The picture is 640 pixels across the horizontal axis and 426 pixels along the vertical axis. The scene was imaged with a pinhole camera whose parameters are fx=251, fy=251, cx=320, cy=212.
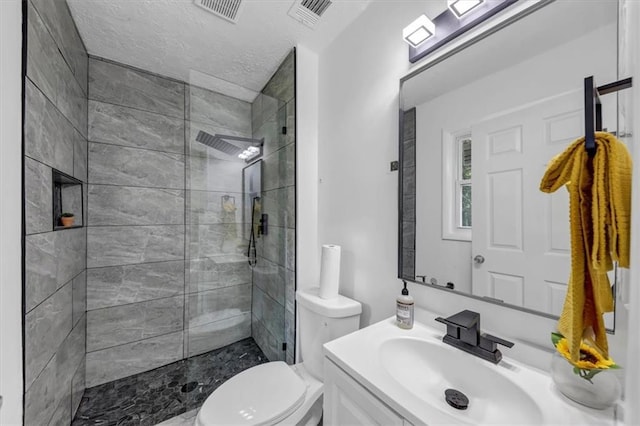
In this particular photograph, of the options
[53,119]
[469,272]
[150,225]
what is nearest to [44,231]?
[53,119]

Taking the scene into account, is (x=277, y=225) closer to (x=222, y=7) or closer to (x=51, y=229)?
(x=51, y=229)

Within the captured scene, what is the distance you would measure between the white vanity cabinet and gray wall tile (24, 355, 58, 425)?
1.15 m

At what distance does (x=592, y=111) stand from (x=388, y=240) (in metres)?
0.88

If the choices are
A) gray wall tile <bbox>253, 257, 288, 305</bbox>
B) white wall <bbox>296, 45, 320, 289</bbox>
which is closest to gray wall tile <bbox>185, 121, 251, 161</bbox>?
white wall <bbox>296, 45, 320, 289</bbox>

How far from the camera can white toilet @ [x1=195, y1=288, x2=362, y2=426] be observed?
1097mm

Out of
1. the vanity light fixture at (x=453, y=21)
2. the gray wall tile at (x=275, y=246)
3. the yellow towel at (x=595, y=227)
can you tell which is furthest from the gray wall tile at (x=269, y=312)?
the vanity light fixture at (x=453, y=21)

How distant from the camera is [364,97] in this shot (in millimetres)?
1424

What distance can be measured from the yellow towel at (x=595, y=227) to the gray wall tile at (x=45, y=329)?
1706 millimetres

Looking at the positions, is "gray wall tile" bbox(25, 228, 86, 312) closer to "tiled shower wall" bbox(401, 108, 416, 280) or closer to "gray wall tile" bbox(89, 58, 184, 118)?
"gray wall tile" bbox(89, 58, 184, 118)

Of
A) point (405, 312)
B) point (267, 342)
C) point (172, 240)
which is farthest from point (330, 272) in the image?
point (172, 240)

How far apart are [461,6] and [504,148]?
0.57 meters

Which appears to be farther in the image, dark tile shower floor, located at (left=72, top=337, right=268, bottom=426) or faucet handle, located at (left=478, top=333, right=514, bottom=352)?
dark tile shower floor, located at (left=72, top=337, right=268, bottom=426)
